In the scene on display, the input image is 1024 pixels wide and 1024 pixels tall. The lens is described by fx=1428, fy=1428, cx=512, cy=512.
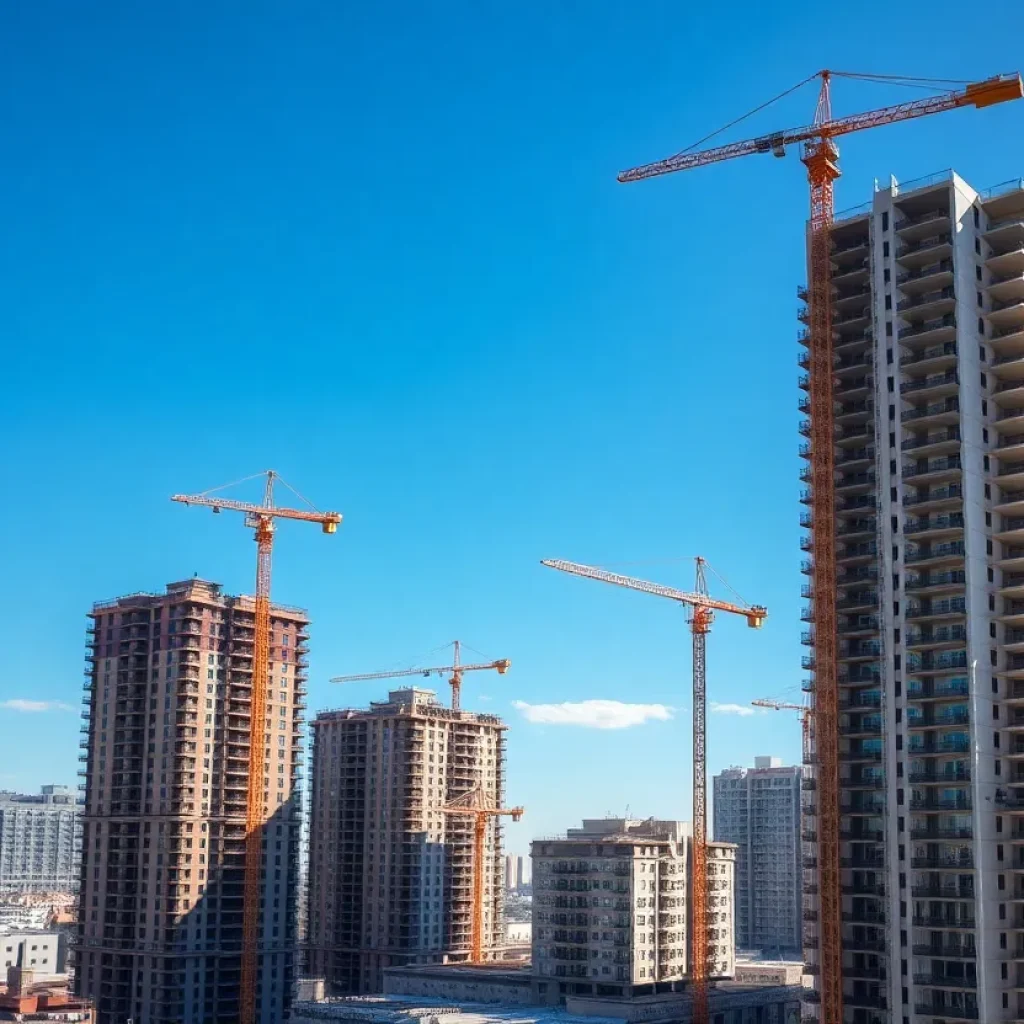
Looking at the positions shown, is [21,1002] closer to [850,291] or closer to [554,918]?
[554,918]

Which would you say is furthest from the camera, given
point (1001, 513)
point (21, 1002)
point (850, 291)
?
point (21, 1002)

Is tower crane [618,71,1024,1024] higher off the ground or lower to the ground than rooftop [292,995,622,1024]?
higher

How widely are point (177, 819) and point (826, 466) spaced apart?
10056 centimetres

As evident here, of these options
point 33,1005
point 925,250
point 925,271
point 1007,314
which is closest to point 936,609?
point 1007,314

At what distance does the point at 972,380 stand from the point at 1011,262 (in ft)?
36.3

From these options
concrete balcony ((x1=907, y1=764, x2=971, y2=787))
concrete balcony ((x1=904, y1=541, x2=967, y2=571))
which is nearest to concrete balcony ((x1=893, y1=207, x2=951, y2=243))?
concrete balcony ((x1=904, y1=541, x2=967, y2=571))

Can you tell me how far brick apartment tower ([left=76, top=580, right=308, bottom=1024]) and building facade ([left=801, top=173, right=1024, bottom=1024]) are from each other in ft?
297

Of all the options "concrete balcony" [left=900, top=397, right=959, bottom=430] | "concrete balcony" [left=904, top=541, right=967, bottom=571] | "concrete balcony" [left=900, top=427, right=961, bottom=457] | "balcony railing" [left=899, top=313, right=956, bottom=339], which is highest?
"balcony railing" [left=899, top=313, right=956, bottom=339]

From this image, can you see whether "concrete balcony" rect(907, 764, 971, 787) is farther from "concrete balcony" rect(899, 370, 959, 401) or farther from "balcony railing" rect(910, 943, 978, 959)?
"concrete balcony" rect(899, 370, 959, 401)

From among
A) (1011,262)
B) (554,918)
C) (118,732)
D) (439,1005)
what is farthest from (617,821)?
(1011,262)

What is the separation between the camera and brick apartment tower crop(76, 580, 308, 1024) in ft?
600

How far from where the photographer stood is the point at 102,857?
624ft

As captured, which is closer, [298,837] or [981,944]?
[981,944]

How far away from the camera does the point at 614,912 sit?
178875 mm
